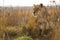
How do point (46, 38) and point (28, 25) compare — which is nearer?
point (46, 38)

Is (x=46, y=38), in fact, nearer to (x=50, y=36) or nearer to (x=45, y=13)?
(x=50, y=36)

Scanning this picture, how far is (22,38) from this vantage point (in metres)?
8.53

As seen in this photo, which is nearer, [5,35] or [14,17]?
[5,35]

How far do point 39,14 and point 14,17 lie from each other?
1.41 m

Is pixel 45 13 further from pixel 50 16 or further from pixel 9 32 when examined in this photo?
pixel 9 32

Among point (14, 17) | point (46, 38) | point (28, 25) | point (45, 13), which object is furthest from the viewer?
point (14, 17)

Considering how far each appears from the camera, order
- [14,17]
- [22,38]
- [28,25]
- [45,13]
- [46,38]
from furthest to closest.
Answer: [14,17]
[45,13]
[28,25]
[46,38]
[22,38]

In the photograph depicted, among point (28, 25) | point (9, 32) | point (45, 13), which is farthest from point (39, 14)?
point (9, 32)

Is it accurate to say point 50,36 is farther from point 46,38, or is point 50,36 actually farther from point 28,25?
point 28,25

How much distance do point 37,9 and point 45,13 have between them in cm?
60

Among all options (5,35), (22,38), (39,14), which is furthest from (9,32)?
(39,14)

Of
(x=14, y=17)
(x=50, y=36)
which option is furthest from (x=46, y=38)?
(x=14, y=17)

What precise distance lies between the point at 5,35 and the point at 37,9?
7.70ft

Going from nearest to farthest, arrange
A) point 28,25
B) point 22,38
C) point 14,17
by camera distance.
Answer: point 22,38
point 28,25
point 14,17
